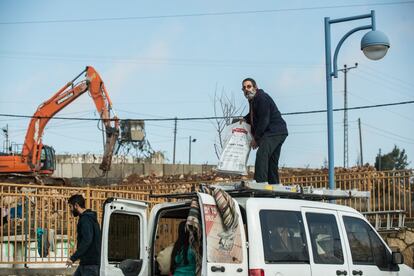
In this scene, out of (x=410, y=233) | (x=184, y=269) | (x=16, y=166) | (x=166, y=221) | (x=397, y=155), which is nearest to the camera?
(x=184, y=269)

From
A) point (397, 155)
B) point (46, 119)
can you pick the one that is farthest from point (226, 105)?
point (397, 155)

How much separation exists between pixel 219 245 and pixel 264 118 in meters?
2.54

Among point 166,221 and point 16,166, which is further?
point 16,166

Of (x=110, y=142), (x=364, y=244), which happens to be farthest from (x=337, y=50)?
(x=110, y=142)

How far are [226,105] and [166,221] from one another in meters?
22.3

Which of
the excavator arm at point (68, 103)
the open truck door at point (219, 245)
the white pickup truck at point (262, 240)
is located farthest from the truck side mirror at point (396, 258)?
the excavator arm at point (68, 103)

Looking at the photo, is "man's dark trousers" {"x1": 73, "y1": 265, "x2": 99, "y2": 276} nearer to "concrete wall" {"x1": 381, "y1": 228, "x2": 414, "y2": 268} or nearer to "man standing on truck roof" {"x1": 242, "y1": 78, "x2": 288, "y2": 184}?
"man standing on truck roof" {"x1": 242, "y1": 78, "x2": 288, "y2": 184}

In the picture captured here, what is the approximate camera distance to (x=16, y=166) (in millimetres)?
35000

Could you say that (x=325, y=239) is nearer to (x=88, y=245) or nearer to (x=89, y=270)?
(x=88, y=245)

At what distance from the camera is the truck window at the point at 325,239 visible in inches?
290

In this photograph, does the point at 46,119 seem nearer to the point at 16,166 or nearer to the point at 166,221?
the point at 16,166

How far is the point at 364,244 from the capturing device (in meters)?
8.01

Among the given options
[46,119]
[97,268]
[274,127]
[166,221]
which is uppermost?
[46,119]

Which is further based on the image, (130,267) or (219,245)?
(130,267)
